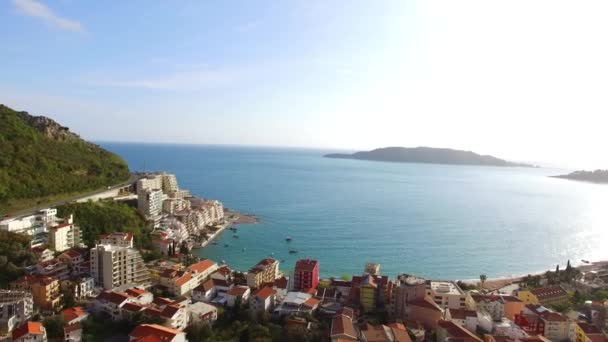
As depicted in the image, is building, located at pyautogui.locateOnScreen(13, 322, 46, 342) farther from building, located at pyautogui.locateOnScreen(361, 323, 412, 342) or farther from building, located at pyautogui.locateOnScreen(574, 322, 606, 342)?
building, located at pyautogui.locateOnScreen(574, 322, 606, 342)

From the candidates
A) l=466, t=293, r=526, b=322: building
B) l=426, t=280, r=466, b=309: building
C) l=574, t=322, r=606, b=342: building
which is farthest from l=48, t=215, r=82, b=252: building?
l=574, t=322, r=606, b=342: building

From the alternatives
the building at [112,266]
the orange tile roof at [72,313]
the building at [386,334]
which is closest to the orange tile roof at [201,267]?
the building at [112,266]

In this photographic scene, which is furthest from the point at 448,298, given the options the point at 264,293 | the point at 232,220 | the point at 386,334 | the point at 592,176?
the point at 592,176

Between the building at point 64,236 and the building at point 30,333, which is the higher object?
the building at point 64,236

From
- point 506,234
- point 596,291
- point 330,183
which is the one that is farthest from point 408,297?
point 330,183

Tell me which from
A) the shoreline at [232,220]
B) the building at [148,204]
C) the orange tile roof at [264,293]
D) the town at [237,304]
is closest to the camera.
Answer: the town at [237,304]

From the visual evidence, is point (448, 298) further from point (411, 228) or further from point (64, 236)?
point (411, 228)

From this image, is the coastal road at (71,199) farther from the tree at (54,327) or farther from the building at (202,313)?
the building at (202,313)
